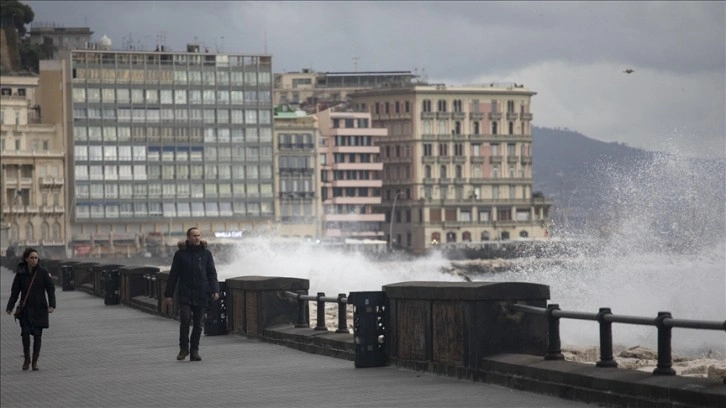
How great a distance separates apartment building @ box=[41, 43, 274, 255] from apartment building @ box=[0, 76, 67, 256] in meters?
1.96

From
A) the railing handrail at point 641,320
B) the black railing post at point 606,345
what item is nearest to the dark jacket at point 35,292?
the railing handrail at point 641,320

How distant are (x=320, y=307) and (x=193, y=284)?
181 cm

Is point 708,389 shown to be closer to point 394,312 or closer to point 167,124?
point 394,312

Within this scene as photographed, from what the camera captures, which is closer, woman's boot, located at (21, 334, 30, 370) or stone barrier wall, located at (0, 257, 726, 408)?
stone barrier wall, located at (0, 257, 726, 408)

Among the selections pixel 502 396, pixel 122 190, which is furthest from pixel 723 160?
pixel 122 190

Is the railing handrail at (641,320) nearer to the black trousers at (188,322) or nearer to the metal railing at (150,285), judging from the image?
the black trousers at (188,322)

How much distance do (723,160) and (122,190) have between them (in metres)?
134

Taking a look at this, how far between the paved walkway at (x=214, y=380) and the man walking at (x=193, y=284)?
1.32ft

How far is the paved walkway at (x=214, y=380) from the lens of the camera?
16500 mm

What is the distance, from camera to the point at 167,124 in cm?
18962

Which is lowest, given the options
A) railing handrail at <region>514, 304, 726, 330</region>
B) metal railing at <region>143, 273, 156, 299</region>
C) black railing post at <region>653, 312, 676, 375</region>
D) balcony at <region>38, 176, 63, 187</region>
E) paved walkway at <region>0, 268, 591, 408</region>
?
paved walkway at <region>0, 268, 591, 408</region>

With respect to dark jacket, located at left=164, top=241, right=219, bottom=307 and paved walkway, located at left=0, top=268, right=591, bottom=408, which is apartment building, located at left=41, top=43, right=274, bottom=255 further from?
dark jacket, located at left=164, top=241, right=219, bottom=307

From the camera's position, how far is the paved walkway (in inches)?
650

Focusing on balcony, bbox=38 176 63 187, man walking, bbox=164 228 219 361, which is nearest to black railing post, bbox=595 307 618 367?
man walking, bbox=164 228 219 361
